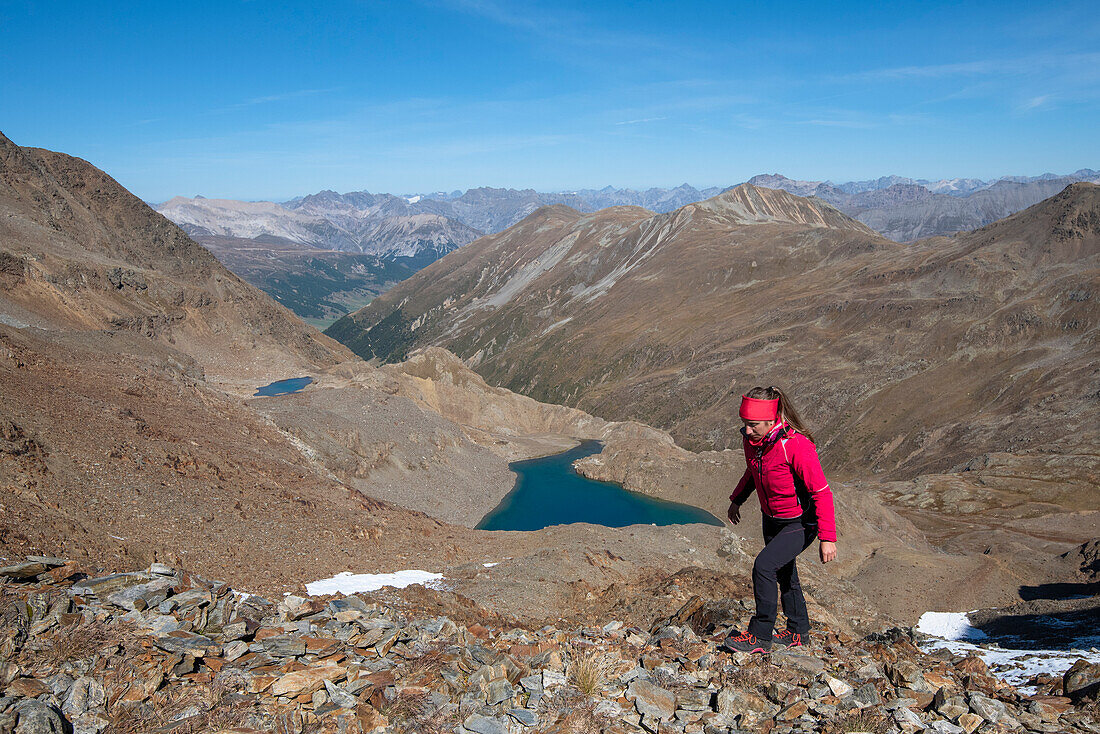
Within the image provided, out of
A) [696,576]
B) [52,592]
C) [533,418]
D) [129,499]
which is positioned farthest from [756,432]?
[533,418]

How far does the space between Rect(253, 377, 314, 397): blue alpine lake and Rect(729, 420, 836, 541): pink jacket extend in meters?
70.2

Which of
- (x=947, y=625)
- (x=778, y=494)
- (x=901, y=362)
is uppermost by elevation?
(x=778, y=494)

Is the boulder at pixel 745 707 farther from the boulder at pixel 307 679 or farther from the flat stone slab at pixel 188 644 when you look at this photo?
the flat stone slab at pixel 188 644

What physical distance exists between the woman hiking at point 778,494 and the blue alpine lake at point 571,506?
48.9 m

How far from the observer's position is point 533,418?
9994cm

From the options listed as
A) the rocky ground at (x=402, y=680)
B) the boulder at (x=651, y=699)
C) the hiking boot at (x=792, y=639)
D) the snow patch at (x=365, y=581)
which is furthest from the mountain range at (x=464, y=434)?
the boulder at (x=651, y=699)

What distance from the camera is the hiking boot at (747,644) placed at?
9.40 metres

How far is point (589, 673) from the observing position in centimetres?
843

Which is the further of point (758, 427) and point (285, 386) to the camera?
→ point (285, 386)

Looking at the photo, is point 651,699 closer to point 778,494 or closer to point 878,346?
point 778,494

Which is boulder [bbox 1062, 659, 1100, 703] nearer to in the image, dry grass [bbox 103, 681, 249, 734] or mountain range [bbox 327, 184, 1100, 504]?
dry grass [bbox 103, 681, 249, 734]

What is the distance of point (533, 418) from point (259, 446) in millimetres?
66160

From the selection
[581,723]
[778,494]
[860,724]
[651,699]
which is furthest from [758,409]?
[581,723]

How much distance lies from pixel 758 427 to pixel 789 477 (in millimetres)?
913
